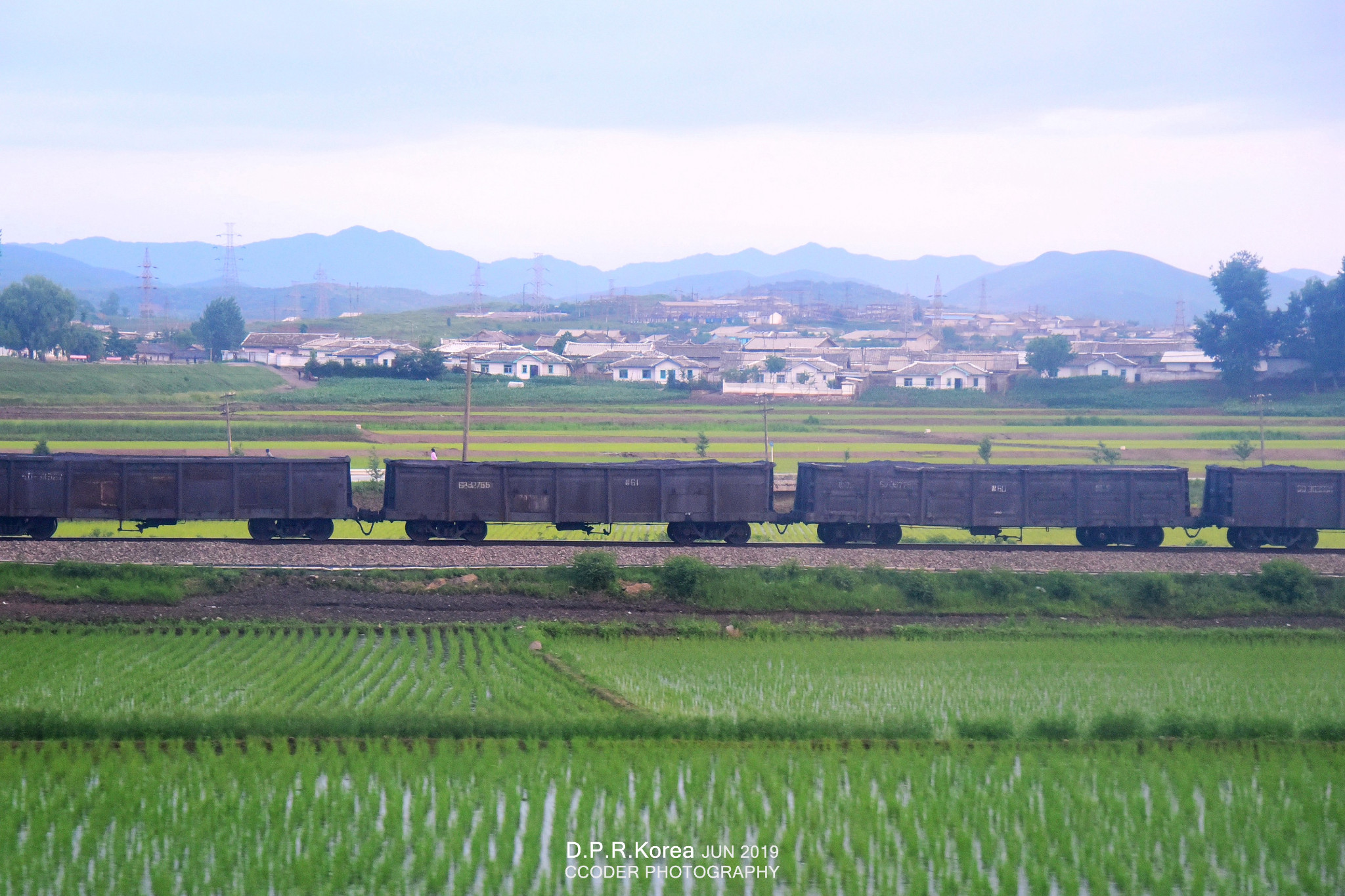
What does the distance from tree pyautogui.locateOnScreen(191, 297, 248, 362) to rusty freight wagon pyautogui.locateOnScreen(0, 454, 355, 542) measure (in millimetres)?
86759

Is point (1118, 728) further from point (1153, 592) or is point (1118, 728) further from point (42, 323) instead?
point (42, 323)

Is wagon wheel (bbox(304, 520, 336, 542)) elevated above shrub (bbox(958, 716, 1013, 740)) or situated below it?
above

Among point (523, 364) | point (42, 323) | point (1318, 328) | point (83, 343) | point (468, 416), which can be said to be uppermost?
point (1318, 328)

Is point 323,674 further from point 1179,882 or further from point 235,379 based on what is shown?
point 235,379

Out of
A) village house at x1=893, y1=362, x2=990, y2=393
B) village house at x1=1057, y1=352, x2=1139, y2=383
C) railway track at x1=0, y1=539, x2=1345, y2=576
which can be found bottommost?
railway track at x1=0, y1=539, x2=1345, y2=576

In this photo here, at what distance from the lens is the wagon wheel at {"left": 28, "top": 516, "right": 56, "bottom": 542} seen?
2705cm

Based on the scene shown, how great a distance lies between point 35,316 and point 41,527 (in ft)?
221

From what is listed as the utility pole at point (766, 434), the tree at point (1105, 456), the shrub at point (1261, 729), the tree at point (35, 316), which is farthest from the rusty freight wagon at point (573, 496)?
the tree at point (35, 316)

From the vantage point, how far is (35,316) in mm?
83688

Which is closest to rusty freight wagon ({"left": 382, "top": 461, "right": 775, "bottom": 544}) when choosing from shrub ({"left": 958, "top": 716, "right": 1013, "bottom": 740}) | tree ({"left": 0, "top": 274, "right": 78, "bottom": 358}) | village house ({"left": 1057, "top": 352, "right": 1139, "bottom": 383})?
shrub ({"left": 958, "top": 716, "right": 1013, "bottom": 740})

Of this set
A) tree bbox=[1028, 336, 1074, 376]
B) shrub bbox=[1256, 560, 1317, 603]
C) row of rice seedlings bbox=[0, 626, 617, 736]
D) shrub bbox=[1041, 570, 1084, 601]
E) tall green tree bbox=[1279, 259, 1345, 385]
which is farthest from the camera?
tree bbox=[1028, 336, 1074, 376]

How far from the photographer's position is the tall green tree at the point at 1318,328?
239 feet

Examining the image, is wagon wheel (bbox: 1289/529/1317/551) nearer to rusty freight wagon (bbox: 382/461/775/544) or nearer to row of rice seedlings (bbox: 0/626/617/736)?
rusty freight wagon (bbox: 382/461/775/544)

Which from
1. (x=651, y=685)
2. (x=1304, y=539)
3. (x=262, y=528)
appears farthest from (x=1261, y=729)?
(x=262, y=528)
